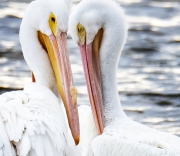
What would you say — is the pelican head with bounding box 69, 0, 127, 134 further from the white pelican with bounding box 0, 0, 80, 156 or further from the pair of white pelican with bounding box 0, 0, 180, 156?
the white pelican with bounding box 0, 0, 80, 156

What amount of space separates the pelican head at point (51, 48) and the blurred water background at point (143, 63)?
71.9 inches

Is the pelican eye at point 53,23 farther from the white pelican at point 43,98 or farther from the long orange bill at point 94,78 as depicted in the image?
the long orange bill at point 94,78

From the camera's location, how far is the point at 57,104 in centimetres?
557

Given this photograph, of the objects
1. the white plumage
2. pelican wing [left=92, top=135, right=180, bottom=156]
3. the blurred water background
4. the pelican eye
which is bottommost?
the blurred water background

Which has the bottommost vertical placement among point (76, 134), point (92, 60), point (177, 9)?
point (177, 9)

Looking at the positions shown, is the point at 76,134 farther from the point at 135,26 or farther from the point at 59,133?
the point at 135,26

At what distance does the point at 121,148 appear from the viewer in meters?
5.32

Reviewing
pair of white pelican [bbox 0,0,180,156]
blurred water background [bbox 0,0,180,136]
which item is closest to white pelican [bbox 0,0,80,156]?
pair of white pelican [bbox 0,0,180,156]

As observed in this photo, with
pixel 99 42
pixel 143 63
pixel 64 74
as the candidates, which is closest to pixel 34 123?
pixel 64 74

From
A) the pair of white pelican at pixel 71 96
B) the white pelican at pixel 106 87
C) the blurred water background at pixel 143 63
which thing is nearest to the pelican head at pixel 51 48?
the pair of white pelican at pixel 71 96

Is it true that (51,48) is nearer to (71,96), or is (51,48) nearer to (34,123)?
(71,96)

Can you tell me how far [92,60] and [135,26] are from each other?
4460 mm

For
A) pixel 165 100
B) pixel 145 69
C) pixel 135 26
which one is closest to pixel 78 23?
pixel 165 100

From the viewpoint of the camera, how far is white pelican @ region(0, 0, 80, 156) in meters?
5.06
